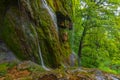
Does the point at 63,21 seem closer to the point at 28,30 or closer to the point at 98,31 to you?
the point at 28,30

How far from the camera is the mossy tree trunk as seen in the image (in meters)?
Answer: 8.14

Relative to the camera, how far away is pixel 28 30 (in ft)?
27.0

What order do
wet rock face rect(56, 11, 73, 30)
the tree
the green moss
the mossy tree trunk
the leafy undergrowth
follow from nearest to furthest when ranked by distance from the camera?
the leafy undergrowth → the green moss → the mossy tree trunk → wet rock face rect(56, 11, 73, 30) → the tree

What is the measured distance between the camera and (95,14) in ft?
48.6

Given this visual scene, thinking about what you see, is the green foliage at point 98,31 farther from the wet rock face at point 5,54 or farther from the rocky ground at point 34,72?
the rocky ground at point 34,72

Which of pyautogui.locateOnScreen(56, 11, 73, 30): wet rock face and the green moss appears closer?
the green moss

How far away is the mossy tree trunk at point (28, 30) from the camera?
8.14 meters

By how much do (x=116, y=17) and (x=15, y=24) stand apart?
8.73m

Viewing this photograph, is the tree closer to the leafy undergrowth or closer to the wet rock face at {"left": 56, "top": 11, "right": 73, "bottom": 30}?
the wet rock face at {"left": 56, "top": 11, "right": 73, "bottom": 30}

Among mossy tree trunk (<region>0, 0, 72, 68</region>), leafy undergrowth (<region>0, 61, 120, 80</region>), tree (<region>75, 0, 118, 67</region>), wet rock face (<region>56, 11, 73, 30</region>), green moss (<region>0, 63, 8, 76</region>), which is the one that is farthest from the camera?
tree (<region>75, 0, 118, 67</region>)

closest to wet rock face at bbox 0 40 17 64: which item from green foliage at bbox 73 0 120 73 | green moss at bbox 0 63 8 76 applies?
green moss at bbox 0 63 8 76

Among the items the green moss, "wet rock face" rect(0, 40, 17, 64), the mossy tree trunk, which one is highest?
the mossy tree trunk

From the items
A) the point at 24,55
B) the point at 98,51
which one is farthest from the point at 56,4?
the point at 98,51

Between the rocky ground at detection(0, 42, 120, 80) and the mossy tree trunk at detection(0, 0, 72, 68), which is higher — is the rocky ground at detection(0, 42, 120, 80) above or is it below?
below
